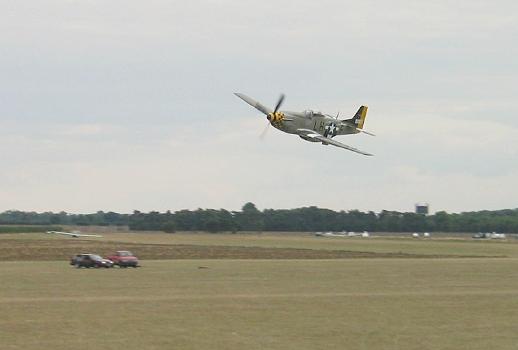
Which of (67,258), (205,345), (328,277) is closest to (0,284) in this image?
(328,277)

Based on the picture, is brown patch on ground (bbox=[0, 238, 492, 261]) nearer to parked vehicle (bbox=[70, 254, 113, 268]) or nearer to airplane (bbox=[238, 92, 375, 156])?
parked vehicle (bbox=[70, 254, 113, 268])

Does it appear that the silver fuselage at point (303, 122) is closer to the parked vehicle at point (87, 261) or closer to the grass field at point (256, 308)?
the grass field at point (256, 308)

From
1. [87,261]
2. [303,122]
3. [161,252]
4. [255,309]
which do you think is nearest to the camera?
[255,309]

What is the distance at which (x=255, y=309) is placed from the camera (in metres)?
39.3

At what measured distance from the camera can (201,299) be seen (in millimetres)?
42969

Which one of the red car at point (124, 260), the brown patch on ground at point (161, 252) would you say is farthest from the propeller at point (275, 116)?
the brown patch on ground at point (161, 252)

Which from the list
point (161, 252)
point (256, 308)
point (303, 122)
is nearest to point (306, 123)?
point (303, 122)

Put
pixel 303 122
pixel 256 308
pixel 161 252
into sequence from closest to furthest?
pixel 256 308 → pixel 303 122 → pixel 161 252

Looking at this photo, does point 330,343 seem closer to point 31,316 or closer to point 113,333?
point 113,333

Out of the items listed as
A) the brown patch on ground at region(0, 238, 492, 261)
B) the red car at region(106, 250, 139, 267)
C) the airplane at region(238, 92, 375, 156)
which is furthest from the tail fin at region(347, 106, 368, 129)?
the brown patch on ground at region(0, 238, 492, 261)

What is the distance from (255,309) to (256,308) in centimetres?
38

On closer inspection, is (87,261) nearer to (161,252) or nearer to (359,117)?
(161,252)

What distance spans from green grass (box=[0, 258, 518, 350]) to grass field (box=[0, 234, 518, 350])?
0.05 metres

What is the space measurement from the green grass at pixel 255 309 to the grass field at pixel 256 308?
0.15 ft
